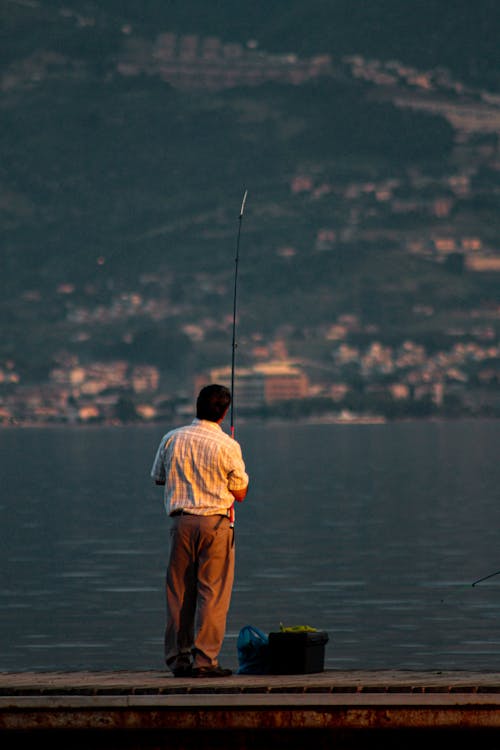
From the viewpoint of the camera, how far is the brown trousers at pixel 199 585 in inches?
551

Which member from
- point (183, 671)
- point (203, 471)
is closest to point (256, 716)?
point (183, 671)

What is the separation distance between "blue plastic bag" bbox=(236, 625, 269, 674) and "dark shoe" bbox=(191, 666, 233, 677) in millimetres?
273

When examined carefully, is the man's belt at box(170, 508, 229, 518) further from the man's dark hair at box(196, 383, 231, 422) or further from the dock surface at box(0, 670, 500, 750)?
the dock surface at box(0, 670, 500, 750)

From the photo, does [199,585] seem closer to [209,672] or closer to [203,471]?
[209,672]

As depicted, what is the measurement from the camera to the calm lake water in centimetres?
2667

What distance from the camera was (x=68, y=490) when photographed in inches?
3221

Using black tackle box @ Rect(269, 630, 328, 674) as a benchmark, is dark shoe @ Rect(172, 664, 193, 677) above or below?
below

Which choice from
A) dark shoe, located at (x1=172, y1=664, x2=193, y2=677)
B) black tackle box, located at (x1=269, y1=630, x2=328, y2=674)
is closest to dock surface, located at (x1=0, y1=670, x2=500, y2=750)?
black tackle box, located at (x1=269, y1=630, x2=328, y2=674)

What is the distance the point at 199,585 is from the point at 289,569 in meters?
27.1

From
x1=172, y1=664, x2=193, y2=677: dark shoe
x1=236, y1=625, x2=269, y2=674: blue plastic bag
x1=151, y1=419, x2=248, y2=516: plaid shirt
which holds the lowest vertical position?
x1=172, y1=664, x2=193, y2=677: dark shoe

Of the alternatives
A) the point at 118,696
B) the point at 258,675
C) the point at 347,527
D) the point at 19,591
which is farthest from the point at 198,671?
the point at 347,527

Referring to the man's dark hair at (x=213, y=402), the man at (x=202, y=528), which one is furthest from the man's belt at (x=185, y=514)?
the man's dark hair at (x=213, y=402)

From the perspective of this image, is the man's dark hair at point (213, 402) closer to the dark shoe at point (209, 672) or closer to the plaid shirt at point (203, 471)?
the plaid shirt at point (203, 471)

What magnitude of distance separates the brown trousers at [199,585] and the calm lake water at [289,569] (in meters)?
9.10
